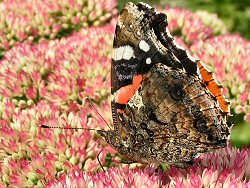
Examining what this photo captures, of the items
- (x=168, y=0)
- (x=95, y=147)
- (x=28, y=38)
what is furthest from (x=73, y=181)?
(x=168, y=0)

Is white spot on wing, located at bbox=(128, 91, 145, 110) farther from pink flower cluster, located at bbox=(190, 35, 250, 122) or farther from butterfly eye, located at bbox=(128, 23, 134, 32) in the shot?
pink flower cluster, located at bbox=(190, 35, 250, 122)

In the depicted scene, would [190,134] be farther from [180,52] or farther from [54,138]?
[54,138]

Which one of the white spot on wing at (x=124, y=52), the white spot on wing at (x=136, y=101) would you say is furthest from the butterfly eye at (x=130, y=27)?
the white spot on wing at (x=136, y=101)

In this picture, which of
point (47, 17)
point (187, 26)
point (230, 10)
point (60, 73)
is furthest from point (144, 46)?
point (230, 10)

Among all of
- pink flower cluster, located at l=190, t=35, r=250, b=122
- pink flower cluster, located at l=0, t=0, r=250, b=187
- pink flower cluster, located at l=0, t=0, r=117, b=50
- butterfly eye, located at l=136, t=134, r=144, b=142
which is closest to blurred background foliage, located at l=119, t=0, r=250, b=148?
pink flower cluster, located at l=0, t=0, r=250, b=187

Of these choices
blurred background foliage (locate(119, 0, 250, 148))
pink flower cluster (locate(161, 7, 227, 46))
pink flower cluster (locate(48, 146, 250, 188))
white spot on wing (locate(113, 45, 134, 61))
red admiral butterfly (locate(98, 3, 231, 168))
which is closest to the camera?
pink flower cluster (locate(48, 146, 250, 188))

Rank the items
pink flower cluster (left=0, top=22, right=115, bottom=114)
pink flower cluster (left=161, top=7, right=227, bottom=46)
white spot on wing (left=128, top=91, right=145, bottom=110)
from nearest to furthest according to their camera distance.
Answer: white spot on wing (left=128, top=91, right=145, bottom=110), pink flower cluster (left=0, top=22, right=115, bottom=114), pink flower cluster (left=161, top=7, right=227, bottom=46)
